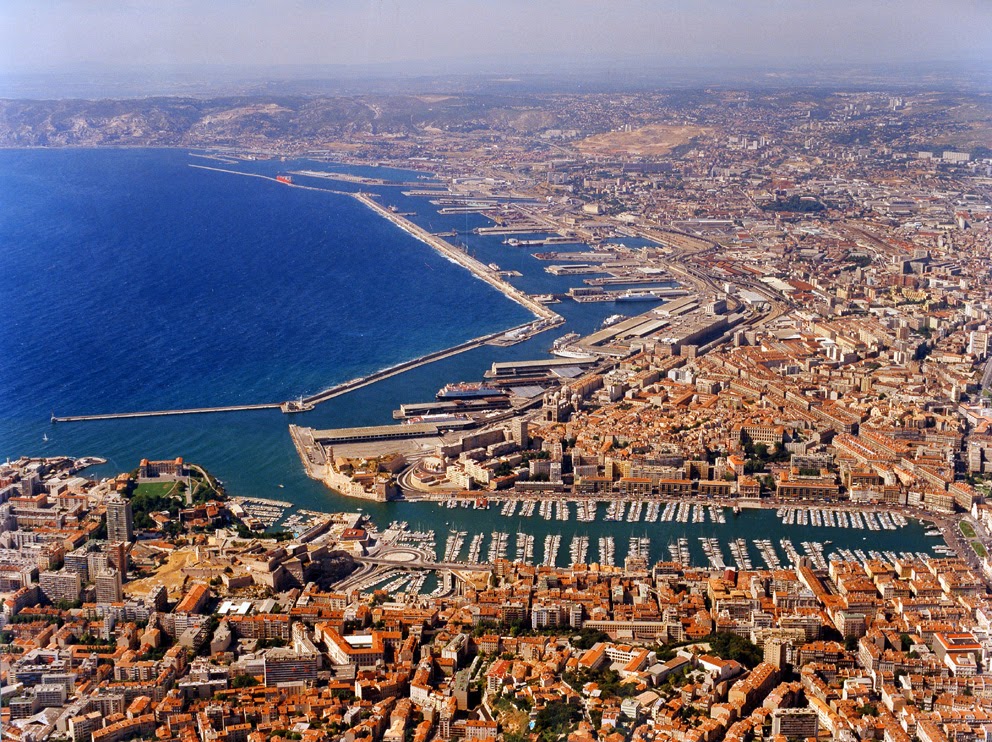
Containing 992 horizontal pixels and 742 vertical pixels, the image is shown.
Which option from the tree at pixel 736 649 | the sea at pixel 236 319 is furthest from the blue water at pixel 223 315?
the tree at pixel 736 649

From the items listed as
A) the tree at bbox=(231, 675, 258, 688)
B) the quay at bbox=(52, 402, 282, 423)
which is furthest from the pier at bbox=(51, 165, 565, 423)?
the tree at bbox=(231, 675, 258, 688)

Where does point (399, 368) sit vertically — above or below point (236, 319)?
below

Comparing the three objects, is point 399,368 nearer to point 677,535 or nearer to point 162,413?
point 162,413

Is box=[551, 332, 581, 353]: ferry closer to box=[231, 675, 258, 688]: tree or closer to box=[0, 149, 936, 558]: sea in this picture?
box=[0, 149, 936, 558]: sea

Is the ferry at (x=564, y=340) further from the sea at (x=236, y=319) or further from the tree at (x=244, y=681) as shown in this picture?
the tree at (x=244, y=681)

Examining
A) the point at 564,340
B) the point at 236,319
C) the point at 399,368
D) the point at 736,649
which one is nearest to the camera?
the point at 736,649

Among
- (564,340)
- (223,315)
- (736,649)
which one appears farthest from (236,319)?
(736,649)
